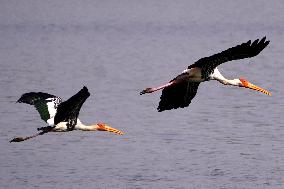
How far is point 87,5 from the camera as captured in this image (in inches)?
4719

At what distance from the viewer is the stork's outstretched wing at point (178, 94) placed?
20.7 m

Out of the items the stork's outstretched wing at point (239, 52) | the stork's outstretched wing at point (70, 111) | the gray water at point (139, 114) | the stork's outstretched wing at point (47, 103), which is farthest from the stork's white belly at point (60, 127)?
the gray water at point (139, 114)

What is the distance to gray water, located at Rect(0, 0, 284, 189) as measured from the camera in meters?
27.4

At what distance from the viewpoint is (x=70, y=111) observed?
20297 mm

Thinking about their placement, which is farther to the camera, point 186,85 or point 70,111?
point 186,85

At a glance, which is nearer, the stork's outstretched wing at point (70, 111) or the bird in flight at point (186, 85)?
the stork's outstretched wing at point (70, 111)

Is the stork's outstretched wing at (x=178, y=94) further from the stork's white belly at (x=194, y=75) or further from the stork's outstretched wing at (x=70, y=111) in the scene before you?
the stork's outstretched wing at (x=70, y=111)

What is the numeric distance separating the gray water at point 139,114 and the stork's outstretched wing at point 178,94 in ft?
17.1

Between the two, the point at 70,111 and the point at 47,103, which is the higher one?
the point at 47,103

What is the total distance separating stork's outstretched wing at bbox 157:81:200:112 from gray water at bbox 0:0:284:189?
17.1 ft

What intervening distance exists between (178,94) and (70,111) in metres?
2.23

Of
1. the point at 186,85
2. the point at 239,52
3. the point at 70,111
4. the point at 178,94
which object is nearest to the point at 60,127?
the point at 70,111

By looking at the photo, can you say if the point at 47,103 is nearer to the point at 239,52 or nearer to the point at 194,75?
the point at 194,75

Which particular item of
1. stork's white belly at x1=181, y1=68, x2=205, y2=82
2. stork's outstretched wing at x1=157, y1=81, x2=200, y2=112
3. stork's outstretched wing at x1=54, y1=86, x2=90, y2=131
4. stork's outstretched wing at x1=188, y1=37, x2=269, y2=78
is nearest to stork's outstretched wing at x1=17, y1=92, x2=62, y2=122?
stork's outstretched wing at x1=54, y1=86, x2=90, y2=131
